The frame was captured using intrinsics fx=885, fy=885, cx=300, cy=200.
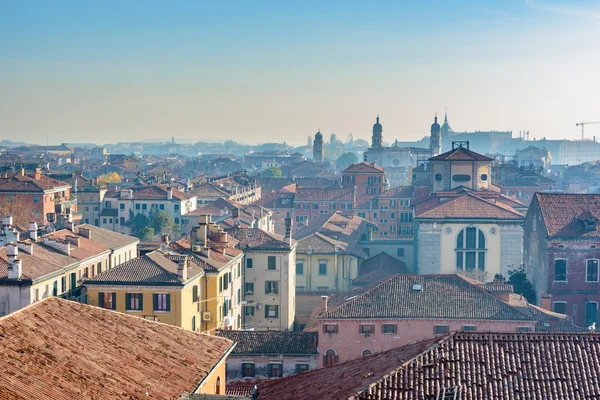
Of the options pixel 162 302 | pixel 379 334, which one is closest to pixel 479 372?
pixel 379 334

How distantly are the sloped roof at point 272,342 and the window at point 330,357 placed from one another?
43 cm

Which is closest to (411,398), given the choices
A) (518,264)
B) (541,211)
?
(541,211)

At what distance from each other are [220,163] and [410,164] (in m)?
40.8

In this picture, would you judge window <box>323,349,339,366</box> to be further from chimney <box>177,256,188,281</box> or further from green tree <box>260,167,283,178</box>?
green tree <box>260,167,283,178</box>

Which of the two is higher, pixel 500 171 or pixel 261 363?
pixel 500 171

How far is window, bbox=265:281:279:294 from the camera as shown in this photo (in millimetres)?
42688

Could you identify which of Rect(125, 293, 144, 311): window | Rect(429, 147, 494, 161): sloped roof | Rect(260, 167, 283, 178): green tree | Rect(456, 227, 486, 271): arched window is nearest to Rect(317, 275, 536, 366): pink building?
Rect(125, 293, 144, 311): window

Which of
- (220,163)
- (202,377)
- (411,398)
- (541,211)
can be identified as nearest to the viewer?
(411,398)

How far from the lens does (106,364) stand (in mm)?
17266

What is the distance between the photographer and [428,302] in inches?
1359

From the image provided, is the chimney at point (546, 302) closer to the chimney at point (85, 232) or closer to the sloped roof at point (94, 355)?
the chimney at point (85, 232)

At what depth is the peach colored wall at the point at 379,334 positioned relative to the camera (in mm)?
33281

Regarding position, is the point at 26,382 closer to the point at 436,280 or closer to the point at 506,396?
the point at 506,396

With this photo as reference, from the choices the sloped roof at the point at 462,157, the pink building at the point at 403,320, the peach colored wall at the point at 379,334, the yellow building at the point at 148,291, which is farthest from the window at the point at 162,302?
the sloped roof at the point at 462,157
